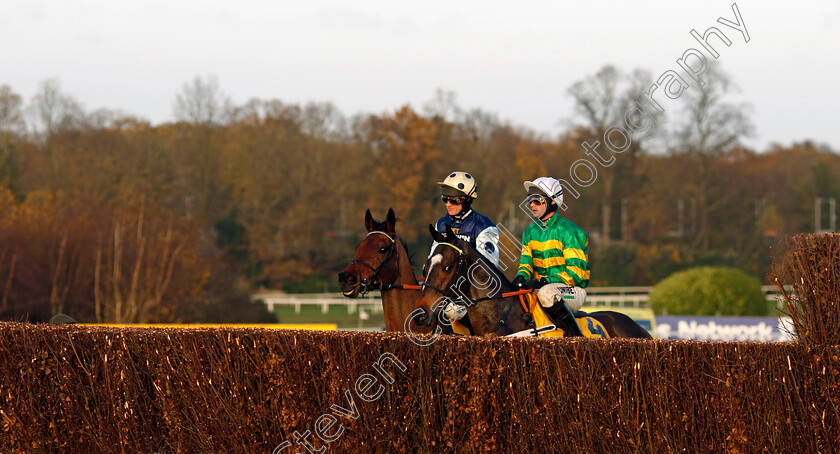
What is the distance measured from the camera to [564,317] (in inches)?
227

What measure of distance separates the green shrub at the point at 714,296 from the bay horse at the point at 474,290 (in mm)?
19098

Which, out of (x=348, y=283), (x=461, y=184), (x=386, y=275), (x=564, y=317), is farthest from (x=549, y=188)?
(x=348, y=283)

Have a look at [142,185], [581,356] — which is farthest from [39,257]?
[581,356]

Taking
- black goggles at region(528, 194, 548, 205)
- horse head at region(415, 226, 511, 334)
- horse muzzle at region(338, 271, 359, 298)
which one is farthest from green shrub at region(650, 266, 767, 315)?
horse muzzle at region(338, 271, 359, 298)

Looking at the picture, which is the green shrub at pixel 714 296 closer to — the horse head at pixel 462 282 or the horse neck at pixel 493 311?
the horse neck at pixel 493 311

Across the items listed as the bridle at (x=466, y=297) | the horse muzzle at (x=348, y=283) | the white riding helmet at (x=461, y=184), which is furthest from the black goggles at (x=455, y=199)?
the horse muzzle at (x=348, y=283)

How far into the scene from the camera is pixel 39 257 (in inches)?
842

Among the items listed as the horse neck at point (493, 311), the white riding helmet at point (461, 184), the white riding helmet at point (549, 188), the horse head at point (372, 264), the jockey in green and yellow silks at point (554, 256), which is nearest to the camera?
the horse neck at point (493, 311)

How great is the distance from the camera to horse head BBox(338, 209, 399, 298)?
5.91 m

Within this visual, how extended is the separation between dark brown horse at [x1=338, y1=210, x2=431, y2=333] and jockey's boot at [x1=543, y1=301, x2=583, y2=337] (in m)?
0.90

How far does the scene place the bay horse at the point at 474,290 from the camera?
547 cm

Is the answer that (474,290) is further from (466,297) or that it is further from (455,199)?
(455,199)

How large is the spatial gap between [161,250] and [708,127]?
25.8m

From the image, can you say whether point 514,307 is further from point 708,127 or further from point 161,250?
point 708,127
